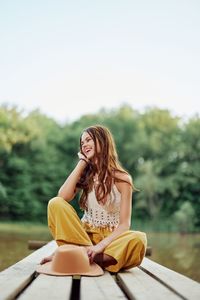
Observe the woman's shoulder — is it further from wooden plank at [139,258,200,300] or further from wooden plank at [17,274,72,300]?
wooden plank at [17,274,72,300]

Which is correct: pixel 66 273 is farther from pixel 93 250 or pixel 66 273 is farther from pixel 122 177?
pixel 122 177

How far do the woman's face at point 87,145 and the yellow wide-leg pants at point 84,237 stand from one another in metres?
0.38

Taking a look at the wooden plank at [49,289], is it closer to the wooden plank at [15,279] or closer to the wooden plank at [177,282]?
the wooden plank at [15,279]

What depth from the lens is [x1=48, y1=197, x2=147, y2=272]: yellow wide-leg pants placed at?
2.83 metres

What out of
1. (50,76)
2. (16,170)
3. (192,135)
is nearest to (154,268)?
(16,170)

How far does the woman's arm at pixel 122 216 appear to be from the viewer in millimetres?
2838

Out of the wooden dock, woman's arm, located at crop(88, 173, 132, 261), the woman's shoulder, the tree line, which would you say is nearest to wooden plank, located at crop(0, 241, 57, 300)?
the wooden dock

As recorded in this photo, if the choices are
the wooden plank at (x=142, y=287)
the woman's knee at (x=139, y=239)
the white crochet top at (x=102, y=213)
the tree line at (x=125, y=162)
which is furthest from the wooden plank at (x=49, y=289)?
the tree line at (x=125, y=162)

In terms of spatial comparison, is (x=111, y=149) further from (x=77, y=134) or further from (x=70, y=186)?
A: (x=77, y=134)

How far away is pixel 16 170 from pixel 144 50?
13276mm

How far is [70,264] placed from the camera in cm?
256

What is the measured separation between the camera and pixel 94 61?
39.1 meters

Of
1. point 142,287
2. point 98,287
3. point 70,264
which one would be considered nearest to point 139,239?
point 70,264

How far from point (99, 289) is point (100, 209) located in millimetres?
1060
